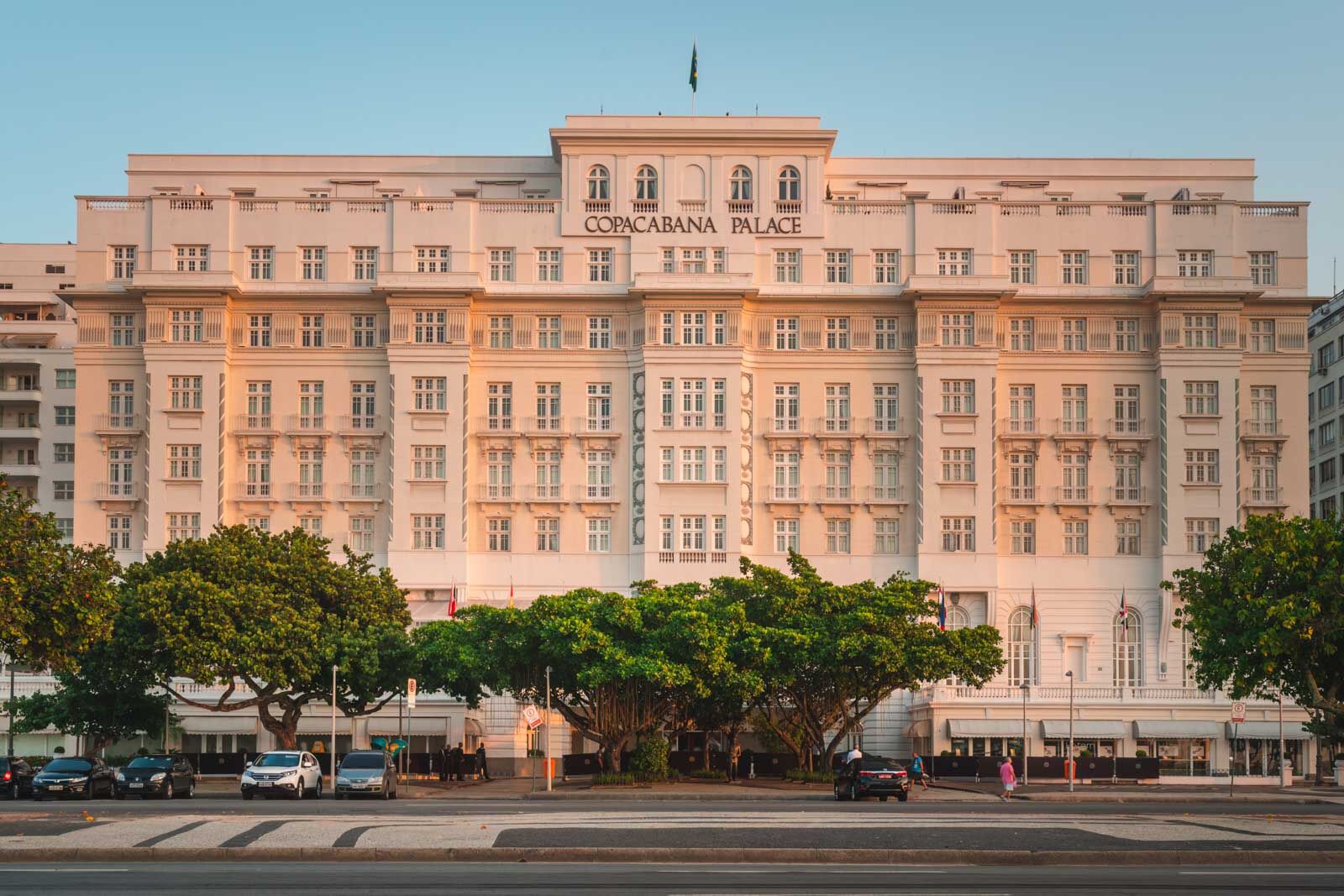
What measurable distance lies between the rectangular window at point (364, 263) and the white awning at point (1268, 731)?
182 ft

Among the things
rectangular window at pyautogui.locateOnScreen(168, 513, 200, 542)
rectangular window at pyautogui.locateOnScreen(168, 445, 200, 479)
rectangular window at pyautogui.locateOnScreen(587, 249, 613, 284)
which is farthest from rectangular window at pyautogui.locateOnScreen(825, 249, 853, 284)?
rectangular window at pyautogui.locateOnScreen(168, 513, 200, 542)

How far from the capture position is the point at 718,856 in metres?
35.6

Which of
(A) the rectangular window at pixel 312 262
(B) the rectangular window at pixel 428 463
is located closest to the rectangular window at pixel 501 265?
(A) the rectangular window at pixel 312 262

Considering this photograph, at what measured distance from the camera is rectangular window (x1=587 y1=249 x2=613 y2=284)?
11000 cm

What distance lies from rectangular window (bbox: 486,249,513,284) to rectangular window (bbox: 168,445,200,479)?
20196 millimetres

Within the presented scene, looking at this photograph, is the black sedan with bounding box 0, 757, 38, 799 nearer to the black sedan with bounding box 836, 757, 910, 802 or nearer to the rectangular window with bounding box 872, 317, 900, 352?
the black sedan with bounding box 836, 757, 910, 802

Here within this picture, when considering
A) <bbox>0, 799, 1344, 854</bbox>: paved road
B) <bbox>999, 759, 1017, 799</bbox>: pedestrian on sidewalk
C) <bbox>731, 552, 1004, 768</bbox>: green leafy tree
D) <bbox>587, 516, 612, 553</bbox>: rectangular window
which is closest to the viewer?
<bbox>0, 799, 1344, 854</bbox>: paved road

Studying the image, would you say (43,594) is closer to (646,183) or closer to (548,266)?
(548,266)

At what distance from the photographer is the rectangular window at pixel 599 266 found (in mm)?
110000

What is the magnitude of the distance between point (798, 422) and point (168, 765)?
175 feet

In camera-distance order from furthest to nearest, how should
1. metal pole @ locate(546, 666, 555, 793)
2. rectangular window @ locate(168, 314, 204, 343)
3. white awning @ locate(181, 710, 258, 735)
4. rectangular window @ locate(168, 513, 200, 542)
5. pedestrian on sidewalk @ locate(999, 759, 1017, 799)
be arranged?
rectangular window @ locate(168, 314, 204, 343)
rectangular window @ locate(168, 513, 200, 542)
white awning @ locate(181, 710, 258, 735)
metal pole @ locate(546, 666, 555, 793)
pedestrian on sidewalk @ locate(999, 759, 1017, 799)

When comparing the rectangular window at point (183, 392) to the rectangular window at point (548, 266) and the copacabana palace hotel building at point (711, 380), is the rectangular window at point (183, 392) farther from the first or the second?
the rectangular window at point (548, 266)

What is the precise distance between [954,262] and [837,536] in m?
18.0

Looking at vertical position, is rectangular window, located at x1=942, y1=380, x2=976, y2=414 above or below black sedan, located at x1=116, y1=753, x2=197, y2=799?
above
